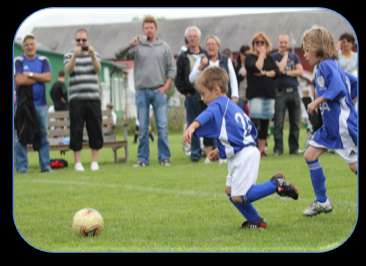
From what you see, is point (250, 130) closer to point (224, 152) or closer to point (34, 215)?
point (224, 152)

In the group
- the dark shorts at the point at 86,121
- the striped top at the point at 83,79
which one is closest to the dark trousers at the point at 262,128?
the dark shorts at the point at 86,121

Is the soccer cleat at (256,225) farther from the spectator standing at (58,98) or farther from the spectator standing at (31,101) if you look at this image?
the spectator standing at (58,98)

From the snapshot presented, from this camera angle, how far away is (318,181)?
6.56 m

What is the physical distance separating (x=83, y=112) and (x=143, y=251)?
6.36 metres

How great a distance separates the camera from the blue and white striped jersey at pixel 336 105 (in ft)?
20.5

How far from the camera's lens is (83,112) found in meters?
11.2

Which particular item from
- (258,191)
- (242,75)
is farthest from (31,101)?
(258,191)

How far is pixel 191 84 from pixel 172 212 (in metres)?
5.41

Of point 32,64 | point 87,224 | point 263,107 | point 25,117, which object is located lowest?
point 263,107

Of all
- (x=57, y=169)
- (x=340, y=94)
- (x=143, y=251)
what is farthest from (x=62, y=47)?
(x=143, y=251)

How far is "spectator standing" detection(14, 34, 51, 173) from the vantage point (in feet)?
36.0

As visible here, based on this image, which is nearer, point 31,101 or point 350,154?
point 350,154

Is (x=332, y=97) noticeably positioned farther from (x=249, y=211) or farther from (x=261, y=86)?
(x=261, y=86)

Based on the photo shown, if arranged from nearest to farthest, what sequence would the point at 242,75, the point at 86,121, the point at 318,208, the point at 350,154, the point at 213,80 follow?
1. the point at 213,80
2. the point at 350,154
3. the point at 318,208
4. the point at 86,121
5. the point at 242,75
